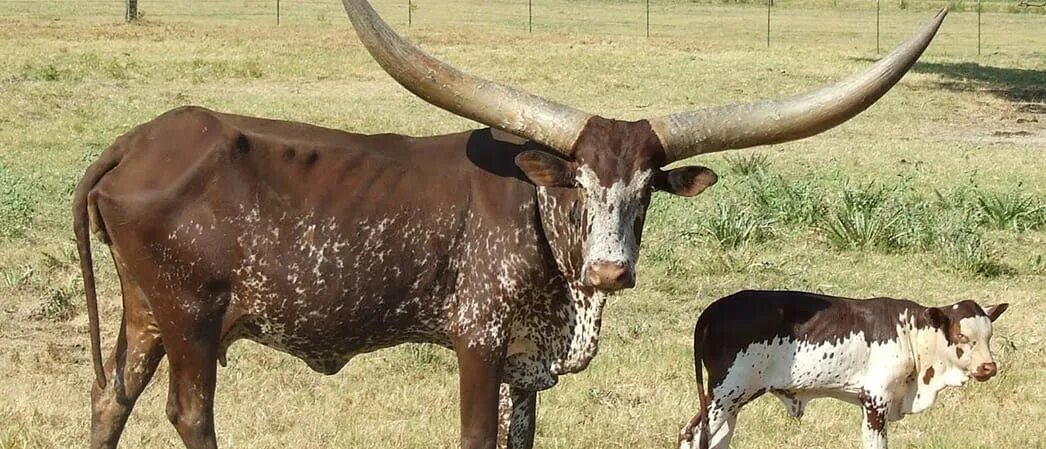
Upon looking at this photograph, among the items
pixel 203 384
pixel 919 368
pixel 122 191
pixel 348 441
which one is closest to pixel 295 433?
pixel 348 441

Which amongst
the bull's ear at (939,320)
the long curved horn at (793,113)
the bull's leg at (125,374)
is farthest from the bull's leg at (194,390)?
the bull's ear at (939,320)

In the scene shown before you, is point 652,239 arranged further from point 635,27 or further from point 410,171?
point 635,27

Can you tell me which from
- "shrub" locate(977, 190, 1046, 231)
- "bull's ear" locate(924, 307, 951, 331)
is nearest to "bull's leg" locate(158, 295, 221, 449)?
"bull's ear" locate(924, 307, 951, 331)

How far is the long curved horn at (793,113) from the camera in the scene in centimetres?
589

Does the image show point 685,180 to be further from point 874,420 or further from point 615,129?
point 874,420

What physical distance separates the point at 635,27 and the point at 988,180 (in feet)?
97.3

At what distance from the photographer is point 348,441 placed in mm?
7387

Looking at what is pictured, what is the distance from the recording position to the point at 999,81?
94.3ft

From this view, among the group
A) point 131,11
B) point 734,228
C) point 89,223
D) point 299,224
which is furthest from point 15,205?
point 131,11

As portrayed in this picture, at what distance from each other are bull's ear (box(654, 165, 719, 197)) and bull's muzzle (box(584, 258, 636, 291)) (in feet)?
1.58

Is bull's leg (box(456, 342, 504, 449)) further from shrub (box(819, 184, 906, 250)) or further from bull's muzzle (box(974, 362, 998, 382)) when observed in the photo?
→ shrub (box(819, 184, 906, 250))

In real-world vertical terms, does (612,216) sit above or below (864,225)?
above

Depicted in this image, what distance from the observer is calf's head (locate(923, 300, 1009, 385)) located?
679cm

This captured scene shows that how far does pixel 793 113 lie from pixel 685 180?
57 cm
